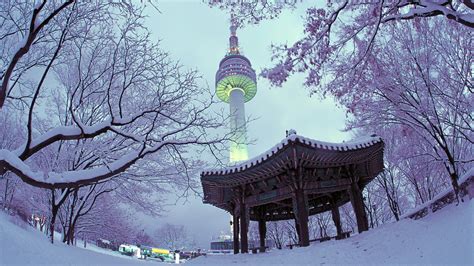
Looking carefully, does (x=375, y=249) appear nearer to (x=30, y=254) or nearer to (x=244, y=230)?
(x=244, y=230)

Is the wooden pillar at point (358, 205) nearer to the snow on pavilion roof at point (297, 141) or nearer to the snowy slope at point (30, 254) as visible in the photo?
the snow on pavilion roof at point (297, 141)

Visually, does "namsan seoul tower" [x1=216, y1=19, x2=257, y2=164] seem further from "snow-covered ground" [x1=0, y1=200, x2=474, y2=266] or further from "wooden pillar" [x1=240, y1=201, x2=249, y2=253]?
"snow-covered ground" [x1=0, y1=200, x2=474, y2=266]

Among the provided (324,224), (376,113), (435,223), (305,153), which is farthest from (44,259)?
(324,224)

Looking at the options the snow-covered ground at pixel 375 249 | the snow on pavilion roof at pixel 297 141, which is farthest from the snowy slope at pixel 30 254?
the snow on pavilion roof at pixel 297 141

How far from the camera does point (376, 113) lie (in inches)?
446

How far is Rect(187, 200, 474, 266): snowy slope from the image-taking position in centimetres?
647

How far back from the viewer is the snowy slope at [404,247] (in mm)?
6473

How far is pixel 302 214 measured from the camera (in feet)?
36.4

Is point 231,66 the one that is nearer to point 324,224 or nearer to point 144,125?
point 324,224

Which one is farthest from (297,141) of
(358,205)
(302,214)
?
(358,205)

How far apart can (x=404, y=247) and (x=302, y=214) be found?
372cm

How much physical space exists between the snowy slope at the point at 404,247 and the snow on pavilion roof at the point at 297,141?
301cm

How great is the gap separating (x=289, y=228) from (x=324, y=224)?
3667 millimetres

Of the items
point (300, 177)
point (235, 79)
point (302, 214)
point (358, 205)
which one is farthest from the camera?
point (235, 79)
